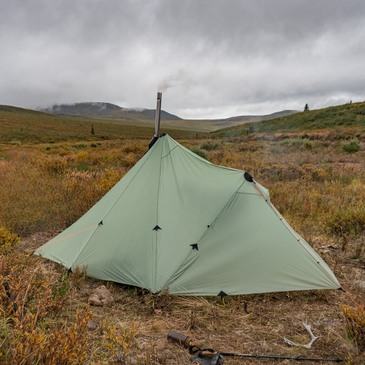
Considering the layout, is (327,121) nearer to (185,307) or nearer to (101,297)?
(185,307)

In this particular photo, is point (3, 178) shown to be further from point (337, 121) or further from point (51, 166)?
point (337, 121)

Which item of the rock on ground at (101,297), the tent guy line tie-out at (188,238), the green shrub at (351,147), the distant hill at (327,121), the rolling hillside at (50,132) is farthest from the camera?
the rolling hillside at (50,132)

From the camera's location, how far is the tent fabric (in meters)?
3.21

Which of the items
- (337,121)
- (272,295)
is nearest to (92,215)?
(272,295)

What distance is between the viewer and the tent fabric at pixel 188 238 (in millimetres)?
3205

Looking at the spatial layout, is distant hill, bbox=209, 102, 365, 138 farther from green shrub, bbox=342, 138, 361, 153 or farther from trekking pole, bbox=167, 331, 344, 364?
trekking pole, bbox=167, 331, 344, 364

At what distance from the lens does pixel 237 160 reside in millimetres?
11914

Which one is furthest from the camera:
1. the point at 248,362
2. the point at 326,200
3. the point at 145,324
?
the point at 326,200

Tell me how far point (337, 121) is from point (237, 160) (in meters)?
26.4

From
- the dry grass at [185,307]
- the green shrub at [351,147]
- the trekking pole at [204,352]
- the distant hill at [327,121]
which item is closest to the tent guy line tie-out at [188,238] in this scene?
the dry grass at [185,307]

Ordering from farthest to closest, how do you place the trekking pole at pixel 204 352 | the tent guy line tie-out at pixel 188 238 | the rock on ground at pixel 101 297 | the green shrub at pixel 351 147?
the green shrub at pixel 351 147 → the tent guy line tie-out at pixel 188 238 → the rock on ground at pixel 101 297 → the trekking pole at pixel 204 352

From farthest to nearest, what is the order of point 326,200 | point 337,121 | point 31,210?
point 337,121, point 326,200, point 31,210

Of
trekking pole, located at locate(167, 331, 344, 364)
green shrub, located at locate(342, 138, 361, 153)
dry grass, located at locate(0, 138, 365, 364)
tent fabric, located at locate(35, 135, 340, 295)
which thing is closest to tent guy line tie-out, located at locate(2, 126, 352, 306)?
tent fabric, located at locate(35, 135, 340, 295)

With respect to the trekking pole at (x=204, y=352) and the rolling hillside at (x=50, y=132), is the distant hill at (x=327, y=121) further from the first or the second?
the rolling hillside at (x=50, y=132)
